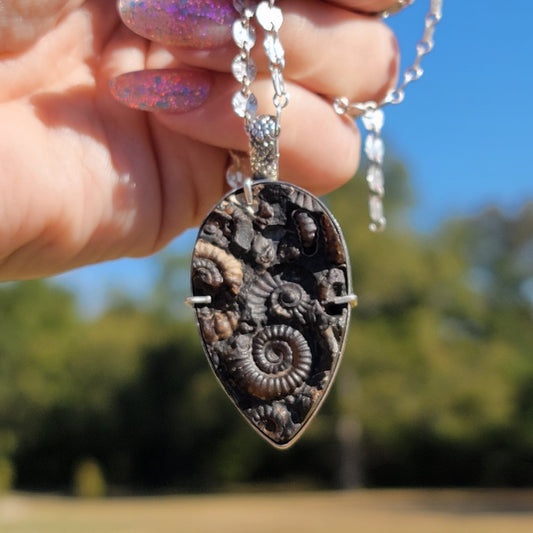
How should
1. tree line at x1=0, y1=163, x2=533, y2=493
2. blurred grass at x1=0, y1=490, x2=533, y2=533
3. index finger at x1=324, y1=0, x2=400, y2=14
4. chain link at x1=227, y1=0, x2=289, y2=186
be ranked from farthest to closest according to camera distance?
tree line at x1=0, y1=163, x2=533, y2=493, blurred grass at x1=0, y1=490, x2=533, y2=533, index finger at x1=324, y1=0, x2=400, y2=14, chain link at x1=227, y1=0, x2=289, y2=186

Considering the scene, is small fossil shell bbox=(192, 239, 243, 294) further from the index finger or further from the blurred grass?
the blurred grass

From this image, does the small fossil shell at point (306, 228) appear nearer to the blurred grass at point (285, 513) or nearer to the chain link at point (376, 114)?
the chain link at point (376, 114)

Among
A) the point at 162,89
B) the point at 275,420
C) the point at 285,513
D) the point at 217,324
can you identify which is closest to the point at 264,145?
the point at 162,89

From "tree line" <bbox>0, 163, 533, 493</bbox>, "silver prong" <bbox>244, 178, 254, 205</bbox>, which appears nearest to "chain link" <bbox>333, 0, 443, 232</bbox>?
"silver prong" <bbox>244, 178, 254, 205</bbox>

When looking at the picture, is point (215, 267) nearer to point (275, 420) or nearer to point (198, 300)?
point (198, 300)

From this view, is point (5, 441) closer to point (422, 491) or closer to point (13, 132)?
point (422, 491)

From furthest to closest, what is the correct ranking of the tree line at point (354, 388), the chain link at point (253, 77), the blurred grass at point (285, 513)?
the tree line at point (354, 388) → the blurred grass at point (285, 513) → the chain link at point (253, 77)

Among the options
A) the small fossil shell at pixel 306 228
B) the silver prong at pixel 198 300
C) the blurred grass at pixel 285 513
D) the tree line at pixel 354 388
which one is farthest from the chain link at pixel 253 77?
the tree line at pixel 354 388
